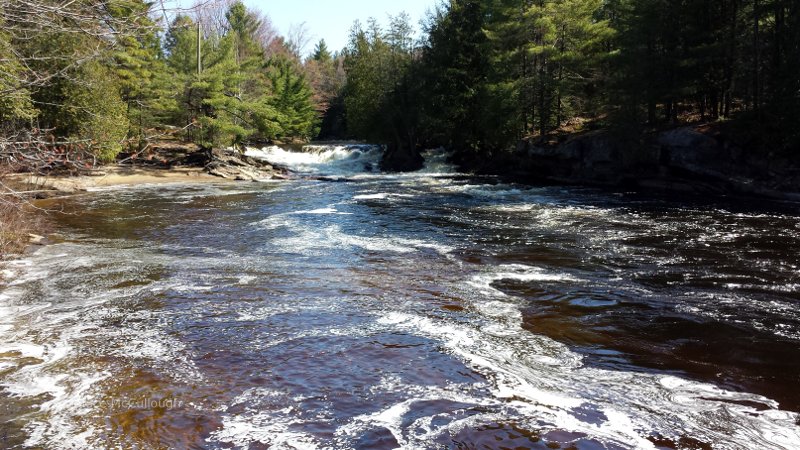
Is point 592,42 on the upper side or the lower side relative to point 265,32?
lower

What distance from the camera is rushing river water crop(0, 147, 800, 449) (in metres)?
4.41

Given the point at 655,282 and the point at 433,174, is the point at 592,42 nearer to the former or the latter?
the point at 433,174

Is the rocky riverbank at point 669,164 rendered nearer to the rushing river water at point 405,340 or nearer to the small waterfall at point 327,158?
the rushing river water at point 405,340

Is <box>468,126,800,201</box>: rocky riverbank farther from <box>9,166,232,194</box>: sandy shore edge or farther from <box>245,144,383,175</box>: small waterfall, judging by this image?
<box>9,166,232,194</box>: sandy shore edge

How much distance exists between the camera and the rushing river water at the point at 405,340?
14.5 feet

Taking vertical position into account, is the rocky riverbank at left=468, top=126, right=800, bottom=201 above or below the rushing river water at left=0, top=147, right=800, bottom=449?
above

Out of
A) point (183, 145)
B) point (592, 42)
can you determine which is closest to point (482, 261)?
point (592, 42)

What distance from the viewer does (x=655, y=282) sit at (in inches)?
350

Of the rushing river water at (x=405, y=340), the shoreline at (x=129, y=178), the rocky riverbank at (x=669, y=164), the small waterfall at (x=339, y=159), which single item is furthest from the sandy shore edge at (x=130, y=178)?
the rocky riverbank at (x=669, y=164)

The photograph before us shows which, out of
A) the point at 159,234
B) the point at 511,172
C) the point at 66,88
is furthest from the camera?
the point at 511,172

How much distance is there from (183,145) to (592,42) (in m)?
23.6

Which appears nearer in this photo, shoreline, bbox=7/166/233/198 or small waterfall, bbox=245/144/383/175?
shoreline, bbox=7/166/233/198

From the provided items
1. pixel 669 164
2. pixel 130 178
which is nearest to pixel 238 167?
pixel 130 178

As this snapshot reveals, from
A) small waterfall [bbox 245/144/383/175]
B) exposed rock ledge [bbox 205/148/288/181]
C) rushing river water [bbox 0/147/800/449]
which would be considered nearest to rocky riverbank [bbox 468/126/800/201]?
rushing river water [bbox 0/147/800/449]
